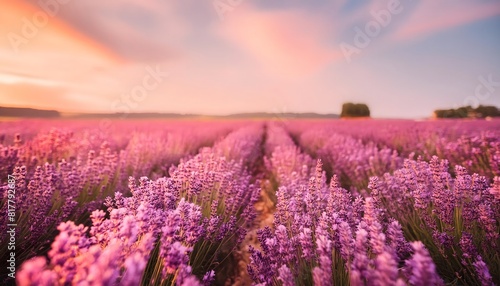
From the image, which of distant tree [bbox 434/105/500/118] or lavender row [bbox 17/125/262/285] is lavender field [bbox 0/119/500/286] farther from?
distant tree [bbox 434/105/500/118]

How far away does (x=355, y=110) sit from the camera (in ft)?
159

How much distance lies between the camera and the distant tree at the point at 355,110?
4838 cm

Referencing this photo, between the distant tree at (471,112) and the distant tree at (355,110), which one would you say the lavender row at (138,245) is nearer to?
the distant tree at (471,112)

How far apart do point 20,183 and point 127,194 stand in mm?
1309

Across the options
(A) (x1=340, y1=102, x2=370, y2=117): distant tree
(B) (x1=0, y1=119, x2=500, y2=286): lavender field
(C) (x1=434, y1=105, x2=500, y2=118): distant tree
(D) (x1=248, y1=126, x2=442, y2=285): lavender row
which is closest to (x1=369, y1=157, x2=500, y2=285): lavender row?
(B) (x1=0, y1=119, x2=500, y2=286): lavender field

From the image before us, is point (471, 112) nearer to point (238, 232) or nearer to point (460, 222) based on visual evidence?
point (460, 222)

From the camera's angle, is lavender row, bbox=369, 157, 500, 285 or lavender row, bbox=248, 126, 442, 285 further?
lavender row, bbox=369, 157, 500, 285

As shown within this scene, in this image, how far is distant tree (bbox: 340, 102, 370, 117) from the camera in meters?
48.4

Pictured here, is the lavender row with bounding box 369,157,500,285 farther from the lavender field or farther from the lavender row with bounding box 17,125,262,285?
the lavender row with bounding box 17,125,262,285

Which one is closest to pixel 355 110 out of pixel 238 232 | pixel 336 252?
pixel 238 232

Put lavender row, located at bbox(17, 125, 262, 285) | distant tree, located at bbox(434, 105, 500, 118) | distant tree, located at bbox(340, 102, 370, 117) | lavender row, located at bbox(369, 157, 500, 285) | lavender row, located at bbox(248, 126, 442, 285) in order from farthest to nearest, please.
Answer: distant tree, located at bbox(340, 102, 370, 117), distant tree, located at bbox(434, 105, 500, 118), lavender row, located at bbox(369, 157, 500, 285), lavender row, located at bbox(248, 126, 442, 285), lavender row, located at bbox(17, 125, 262, 285)

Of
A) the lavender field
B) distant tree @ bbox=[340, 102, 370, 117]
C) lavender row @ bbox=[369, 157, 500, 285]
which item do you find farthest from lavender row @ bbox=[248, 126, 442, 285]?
distant tree @ bbox=[340, 102, 370, 117]

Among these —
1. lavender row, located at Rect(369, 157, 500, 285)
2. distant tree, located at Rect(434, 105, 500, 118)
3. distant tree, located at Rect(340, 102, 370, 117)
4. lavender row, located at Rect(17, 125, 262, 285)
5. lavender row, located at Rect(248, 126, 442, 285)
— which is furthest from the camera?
distant tree, located at Rect(340, 102, 370, 117)

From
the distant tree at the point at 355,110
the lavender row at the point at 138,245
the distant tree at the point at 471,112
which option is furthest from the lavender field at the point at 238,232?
the distant tree at the point at 355,110
